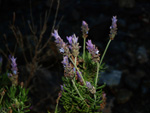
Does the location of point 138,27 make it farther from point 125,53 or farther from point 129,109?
point 129,109

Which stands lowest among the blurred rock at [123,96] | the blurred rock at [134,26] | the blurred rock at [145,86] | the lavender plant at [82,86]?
the lavender plant at [82,86]

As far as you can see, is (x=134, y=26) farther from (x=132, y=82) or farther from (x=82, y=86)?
(x=82, y=86)

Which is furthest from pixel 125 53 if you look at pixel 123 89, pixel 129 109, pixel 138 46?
pixel 129 109

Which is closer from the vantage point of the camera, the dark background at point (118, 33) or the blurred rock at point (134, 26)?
the dark background at point (118, 33)

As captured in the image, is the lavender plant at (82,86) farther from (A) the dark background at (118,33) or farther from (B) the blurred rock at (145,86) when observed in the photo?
(B) the blurred rock at (145,86)

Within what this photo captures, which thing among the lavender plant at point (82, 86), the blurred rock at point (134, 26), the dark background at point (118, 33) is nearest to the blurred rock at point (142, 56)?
the dark background at point (118, 33)

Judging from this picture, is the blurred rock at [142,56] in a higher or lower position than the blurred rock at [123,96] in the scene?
higher

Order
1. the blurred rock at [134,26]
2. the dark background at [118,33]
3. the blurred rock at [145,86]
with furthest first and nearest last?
the blurred rock at [134,26] < the blurred rock at [145,86] < the dark background at [118,33]

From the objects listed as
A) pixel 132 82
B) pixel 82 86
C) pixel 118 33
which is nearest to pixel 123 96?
pixel 132 82

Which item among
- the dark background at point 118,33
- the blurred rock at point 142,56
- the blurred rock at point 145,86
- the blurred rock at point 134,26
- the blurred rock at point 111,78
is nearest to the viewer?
the blurred rock at point 111,78
